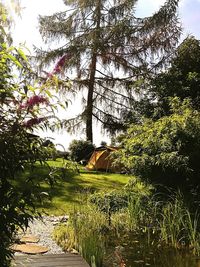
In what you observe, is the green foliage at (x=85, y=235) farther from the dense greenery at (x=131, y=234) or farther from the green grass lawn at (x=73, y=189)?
the green grass lawn at (x=73, y=189)

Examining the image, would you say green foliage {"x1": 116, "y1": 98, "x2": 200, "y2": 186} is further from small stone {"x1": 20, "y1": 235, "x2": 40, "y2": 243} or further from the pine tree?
the pine tree

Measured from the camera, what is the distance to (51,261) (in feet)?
13.8

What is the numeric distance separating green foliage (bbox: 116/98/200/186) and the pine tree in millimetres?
13266

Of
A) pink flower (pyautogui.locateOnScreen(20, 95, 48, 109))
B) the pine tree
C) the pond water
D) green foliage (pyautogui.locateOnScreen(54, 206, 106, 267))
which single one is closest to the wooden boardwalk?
green foliage (pyautogui.locateOnScreen(54, 206, 106, 267))

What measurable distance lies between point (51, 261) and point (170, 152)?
13.4ft

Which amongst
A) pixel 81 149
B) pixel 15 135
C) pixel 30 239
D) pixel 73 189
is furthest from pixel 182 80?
pixel 15 135

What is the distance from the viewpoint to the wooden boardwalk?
404 cm

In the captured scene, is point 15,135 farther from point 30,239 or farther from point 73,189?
point 73,189

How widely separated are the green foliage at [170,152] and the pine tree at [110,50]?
13.3 metres

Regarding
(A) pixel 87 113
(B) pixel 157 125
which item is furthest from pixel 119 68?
(B) pixel 157 125

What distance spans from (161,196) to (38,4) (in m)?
4.95

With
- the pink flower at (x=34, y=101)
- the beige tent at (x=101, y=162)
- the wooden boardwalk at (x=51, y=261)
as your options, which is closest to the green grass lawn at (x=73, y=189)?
the beige tent at (x=101, y=162)

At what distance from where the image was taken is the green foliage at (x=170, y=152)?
755 cm

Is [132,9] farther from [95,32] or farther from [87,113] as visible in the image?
[87,113]
